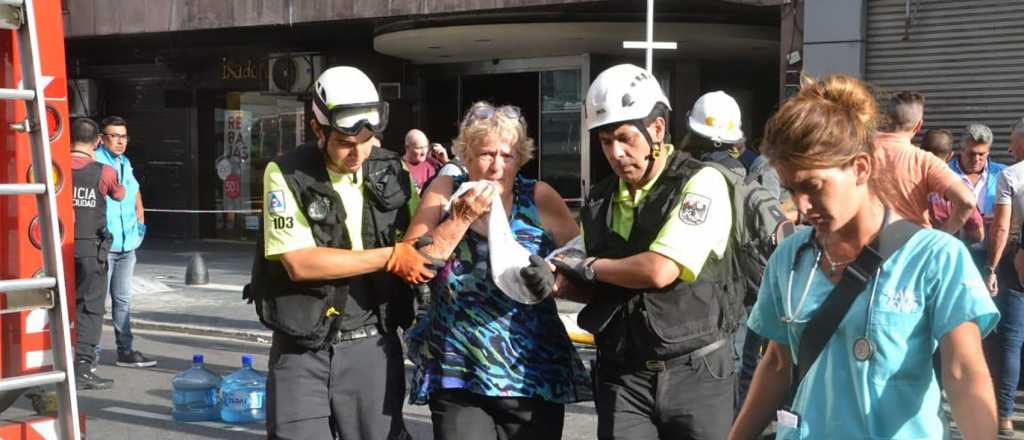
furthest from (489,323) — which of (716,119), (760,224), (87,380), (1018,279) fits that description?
(87,380)

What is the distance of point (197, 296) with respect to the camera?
48.4 feet

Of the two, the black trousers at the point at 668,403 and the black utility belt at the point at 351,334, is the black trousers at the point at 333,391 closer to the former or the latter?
the black utility belt at the point at 351,334

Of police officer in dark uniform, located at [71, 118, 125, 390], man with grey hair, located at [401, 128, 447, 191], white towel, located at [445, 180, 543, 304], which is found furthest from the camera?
man with grey hair, located at [401, 128, 447, 191]

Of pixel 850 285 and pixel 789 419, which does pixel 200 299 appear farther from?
pixel 850 285

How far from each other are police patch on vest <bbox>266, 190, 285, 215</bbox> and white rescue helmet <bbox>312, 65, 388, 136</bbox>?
0.30 metres

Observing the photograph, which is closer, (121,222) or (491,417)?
(491,417)

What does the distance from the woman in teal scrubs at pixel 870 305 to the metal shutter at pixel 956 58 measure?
10.2m

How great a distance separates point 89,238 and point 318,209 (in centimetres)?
520

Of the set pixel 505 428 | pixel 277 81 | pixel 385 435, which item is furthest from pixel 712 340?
pixel 277 81

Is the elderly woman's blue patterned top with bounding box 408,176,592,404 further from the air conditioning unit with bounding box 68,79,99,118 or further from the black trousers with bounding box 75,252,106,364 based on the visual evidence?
the air conditioning unit with bounding box 68,79,99,118

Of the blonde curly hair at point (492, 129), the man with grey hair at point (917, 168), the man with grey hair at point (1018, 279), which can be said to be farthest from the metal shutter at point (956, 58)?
the blonde curly hair at point (492, 129)

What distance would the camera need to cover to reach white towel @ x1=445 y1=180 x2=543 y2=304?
4.08 metres

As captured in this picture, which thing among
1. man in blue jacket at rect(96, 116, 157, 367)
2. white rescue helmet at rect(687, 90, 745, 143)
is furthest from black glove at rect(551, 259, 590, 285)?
man in blue jacket at rect(96, 116, 157, 367)

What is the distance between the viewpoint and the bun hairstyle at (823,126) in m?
2.62
